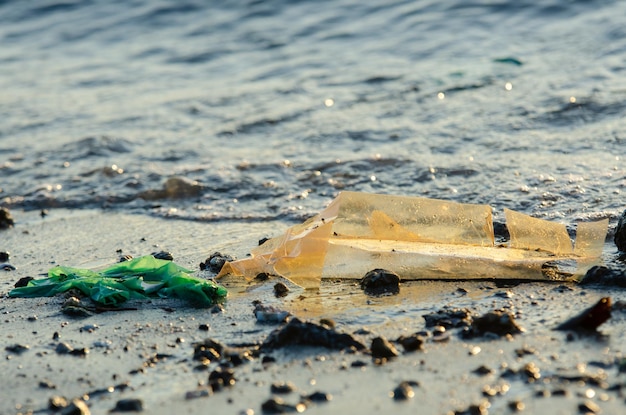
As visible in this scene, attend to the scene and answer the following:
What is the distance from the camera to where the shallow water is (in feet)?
18.8

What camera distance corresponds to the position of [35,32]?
1292cm

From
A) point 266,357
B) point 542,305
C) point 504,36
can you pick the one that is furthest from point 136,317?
point 504,36

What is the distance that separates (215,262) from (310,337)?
1237mm

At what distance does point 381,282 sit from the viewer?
3.70 metres

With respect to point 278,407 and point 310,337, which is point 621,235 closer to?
point 310,337

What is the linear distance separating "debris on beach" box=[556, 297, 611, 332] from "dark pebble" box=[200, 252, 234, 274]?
1.71 m

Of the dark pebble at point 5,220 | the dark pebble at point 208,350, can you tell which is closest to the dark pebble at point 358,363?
the dark pebble at point 208,350

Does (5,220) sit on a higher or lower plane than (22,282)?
lower

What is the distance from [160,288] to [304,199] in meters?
1.93

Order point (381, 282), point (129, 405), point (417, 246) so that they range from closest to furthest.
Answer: point (129, 405) → point (381, 282) → point (417, 246)

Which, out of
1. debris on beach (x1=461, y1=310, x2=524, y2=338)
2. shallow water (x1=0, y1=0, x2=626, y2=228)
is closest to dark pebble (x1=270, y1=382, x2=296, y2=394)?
debris on beach (x1=461, y1=310, x2=524, y2=338)

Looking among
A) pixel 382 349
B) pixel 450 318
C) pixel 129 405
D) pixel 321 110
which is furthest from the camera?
pixel 321 110

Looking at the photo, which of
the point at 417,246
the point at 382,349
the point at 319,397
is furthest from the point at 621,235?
the point at 319,397

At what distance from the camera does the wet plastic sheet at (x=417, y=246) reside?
149 inches
